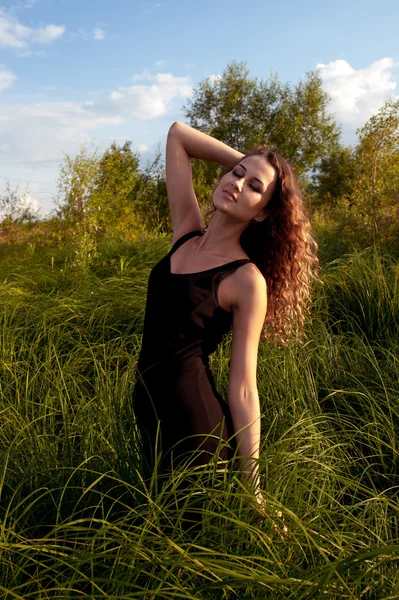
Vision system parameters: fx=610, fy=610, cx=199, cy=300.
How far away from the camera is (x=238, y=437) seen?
1992 millimetres

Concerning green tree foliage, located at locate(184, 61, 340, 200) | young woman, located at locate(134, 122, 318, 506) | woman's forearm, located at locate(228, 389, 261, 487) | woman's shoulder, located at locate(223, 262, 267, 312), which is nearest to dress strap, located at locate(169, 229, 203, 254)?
young woman, located at locate(134, 122, 318, 506)

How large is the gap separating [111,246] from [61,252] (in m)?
0.58

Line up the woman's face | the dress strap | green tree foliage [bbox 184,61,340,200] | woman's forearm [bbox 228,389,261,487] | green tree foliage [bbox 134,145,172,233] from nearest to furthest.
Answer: woman's forearm [bbox 228,389,261,487] → the woman's face → the dress strap → green tree foliage [bbox 134,145,172,233] → green tree foliage [bbox 184,61,340,200]

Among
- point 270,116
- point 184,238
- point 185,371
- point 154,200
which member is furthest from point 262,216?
point 270,116

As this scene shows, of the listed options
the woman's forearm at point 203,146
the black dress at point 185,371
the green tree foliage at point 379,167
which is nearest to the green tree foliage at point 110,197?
the green tree foliage at point 379,167

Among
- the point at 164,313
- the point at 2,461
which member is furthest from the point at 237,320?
the point at 2,461

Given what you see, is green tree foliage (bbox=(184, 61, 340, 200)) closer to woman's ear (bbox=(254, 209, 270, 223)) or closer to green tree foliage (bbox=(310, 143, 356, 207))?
green tree foliage (bbox=(310, 143, 356, 207))

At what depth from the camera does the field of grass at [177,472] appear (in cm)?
165

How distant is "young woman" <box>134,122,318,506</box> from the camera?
6.46 ft

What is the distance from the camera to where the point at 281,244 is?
7.79ft

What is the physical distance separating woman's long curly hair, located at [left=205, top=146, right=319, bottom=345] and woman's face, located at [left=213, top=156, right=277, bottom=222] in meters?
0.04

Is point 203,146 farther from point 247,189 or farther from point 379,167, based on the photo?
point 379,167

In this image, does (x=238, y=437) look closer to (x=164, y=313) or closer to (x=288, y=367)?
(x=164, y=313)

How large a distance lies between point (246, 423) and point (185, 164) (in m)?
1.15
